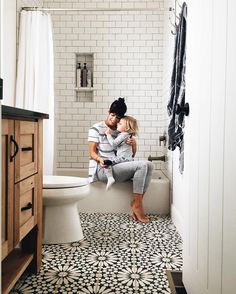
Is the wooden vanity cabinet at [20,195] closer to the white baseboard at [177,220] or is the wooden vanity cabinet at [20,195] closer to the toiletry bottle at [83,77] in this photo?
the white baseboard at [177,220]

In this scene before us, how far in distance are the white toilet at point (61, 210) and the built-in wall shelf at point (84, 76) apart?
7.20ft

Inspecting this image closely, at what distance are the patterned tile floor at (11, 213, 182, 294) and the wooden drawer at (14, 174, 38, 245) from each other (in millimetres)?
350

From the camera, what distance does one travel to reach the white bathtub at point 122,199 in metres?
3.61

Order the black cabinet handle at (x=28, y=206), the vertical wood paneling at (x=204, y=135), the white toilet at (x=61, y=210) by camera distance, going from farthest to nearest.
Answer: the white toilet at (x=61, y=210) → the black cabinet handle at (x=28, y=206) → the vertical wood paneling at (x=204, y=135)

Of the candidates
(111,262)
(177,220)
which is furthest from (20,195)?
(177,220)

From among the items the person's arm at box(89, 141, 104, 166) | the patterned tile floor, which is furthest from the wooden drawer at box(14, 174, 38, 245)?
the person's arm at box(89, 141, 104, 166)

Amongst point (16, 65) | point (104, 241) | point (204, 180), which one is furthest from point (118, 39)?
point (204, 180)

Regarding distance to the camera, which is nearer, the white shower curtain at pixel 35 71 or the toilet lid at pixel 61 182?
the toilet lid at pixel 61 182

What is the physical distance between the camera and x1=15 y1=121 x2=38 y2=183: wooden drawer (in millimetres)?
1628

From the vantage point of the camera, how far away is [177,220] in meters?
3.10

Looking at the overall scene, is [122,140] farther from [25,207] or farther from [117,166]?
[25,207]

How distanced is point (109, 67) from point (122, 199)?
1921 millimetres

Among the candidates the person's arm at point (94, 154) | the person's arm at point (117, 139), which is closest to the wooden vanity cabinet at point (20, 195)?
the person's arm at point (94, 154)

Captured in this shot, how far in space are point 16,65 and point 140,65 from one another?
170 centimetres
